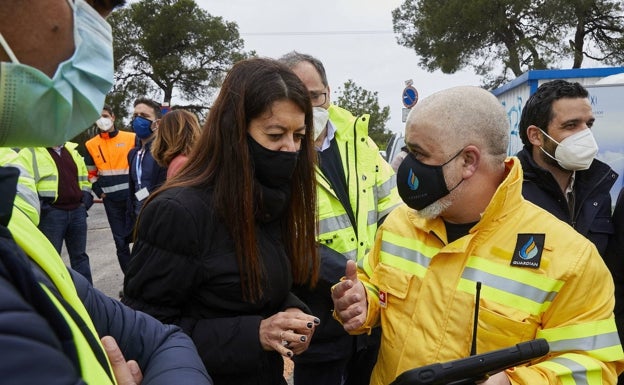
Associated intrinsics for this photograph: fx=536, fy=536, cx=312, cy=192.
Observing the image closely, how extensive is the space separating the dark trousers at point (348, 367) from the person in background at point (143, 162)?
10.7 feet

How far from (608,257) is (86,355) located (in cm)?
288

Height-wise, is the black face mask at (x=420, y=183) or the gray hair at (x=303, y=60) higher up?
the gray hair at (x=303, y=60)

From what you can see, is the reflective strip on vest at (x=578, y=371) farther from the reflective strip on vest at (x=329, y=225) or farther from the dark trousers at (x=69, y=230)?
the dark trousers at (x=69, y=230)

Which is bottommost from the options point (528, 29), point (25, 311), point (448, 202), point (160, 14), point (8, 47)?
point (448, 202)

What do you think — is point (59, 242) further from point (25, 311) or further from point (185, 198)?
point (25, 311)

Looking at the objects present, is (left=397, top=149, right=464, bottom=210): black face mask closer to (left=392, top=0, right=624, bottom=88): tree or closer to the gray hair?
the gray hair

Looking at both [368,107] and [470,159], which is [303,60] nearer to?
[470,159]

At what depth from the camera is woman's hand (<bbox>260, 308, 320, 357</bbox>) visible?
182cm

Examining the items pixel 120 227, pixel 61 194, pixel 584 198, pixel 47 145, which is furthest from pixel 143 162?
pixel 47 145

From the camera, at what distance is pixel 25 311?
2.45ft

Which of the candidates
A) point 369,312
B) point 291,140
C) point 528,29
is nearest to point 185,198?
point 291,140

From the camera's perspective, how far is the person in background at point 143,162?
5570 mm

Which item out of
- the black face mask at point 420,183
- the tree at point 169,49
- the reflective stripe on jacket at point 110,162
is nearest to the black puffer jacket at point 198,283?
the black face mask at point 420,183

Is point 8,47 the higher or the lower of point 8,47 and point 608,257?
the higher
